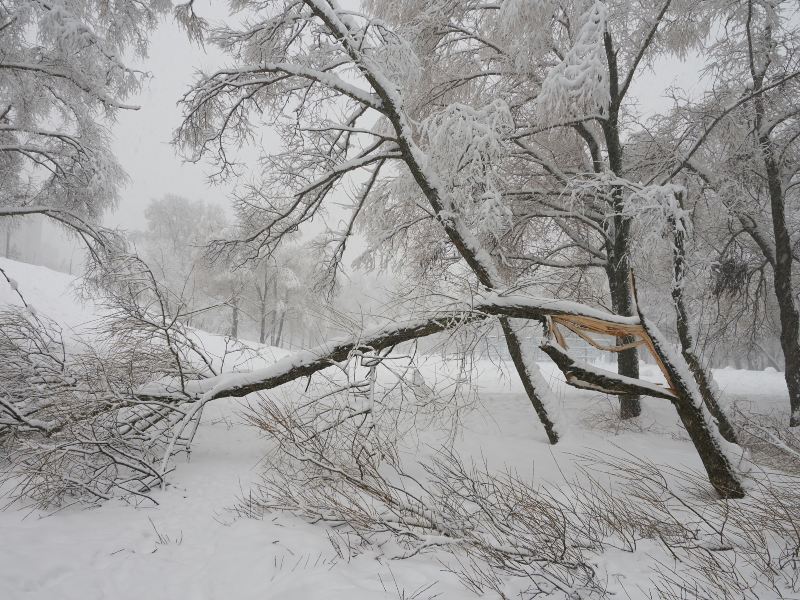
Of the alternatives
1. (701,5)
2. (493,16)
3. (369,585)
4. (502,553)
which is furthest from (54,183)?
(701,5)

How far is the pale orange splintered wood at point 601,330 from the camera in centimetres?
407

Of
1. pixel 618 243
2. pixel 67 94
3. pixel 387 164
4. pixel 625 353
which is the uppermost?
pixel 67 94

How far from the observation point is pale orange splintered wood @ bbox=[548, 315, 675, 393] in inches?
160

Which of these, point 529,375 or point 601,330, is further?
point 529,375

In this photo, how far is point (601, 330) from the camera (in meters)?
4.29

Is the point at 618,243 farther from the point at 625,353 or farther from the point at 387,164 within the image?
the point at 387,164

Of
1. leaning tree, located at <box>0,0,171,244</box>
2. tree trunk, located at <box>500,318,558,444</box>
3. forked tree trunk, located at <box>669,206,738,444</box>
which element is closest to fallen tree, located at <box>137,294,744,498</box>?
forked tree trunk, located at <box>669,206,738,444</box>

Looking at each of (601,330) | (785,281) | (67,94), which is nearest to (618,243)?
(785,281)

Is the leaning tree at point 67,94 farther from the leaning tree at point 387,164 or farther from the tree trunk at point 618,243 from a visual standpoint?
the tree trunk at point 618,243

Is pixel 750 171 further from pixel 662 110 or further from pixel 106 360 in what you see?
pixel 106 360

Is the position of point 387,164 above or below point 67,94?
below

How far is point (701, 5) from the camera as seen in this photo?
6.71 meters

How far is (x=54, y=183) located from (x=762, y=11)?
1374 centimetres

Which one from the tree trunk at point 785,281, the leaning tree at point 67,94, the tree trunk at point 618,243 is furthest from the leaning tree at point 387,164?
the tree trunk at point 785,281
